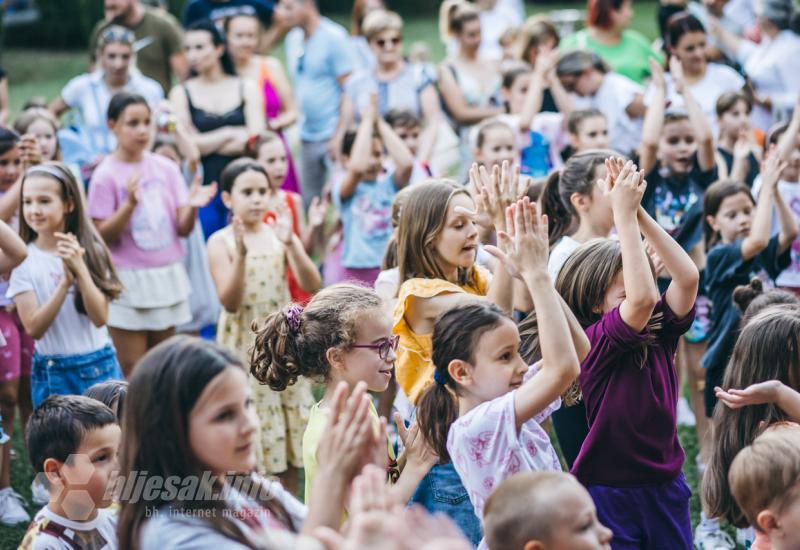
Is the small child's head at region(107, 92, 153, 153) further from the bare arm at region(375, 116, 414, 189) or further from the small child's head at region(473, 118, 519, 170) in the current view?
the small child's head at region(473, 118, 519, 170)

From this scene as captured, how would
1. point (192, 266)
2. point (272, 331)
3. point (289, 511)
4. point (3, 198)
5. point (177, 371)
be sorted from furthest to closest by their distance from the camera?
1. point (192, 266)
2. point (3, 198)
3. point (272, 331)
4. point (289, 511)
5. point (177, 371)

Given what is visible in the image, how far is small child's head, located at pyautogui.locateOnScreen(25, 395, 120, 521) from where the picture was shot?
130 inches

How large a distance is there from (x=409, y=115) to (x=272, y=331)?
4.04m

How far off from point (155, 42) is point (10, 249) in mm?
4799

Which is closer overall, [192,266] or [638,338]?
[638,338]

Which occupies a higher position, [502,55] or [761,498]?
[761,498]

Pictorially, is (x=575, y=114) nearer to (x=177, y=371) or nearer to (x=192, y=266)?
(x=192, y=266)

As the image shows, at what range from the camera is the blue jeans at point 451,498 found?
3521 millimetres

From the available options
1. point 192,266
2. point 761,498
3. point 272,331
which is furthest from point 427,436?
point 192,266

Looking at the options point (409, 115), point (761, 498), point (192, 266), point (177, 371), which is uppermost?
point (177, 371)

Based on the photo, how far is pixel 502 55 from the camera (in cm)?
1084

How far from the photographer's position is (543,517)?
2486 millimetres

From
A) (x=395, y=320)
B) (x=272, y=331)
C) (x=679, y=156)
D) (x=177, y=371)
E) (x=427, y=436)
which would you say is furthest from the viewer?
(x=679, y=156)

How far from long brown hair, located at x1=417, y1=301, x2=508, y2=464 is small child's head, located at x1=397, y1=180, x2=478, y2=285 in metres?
0.97
